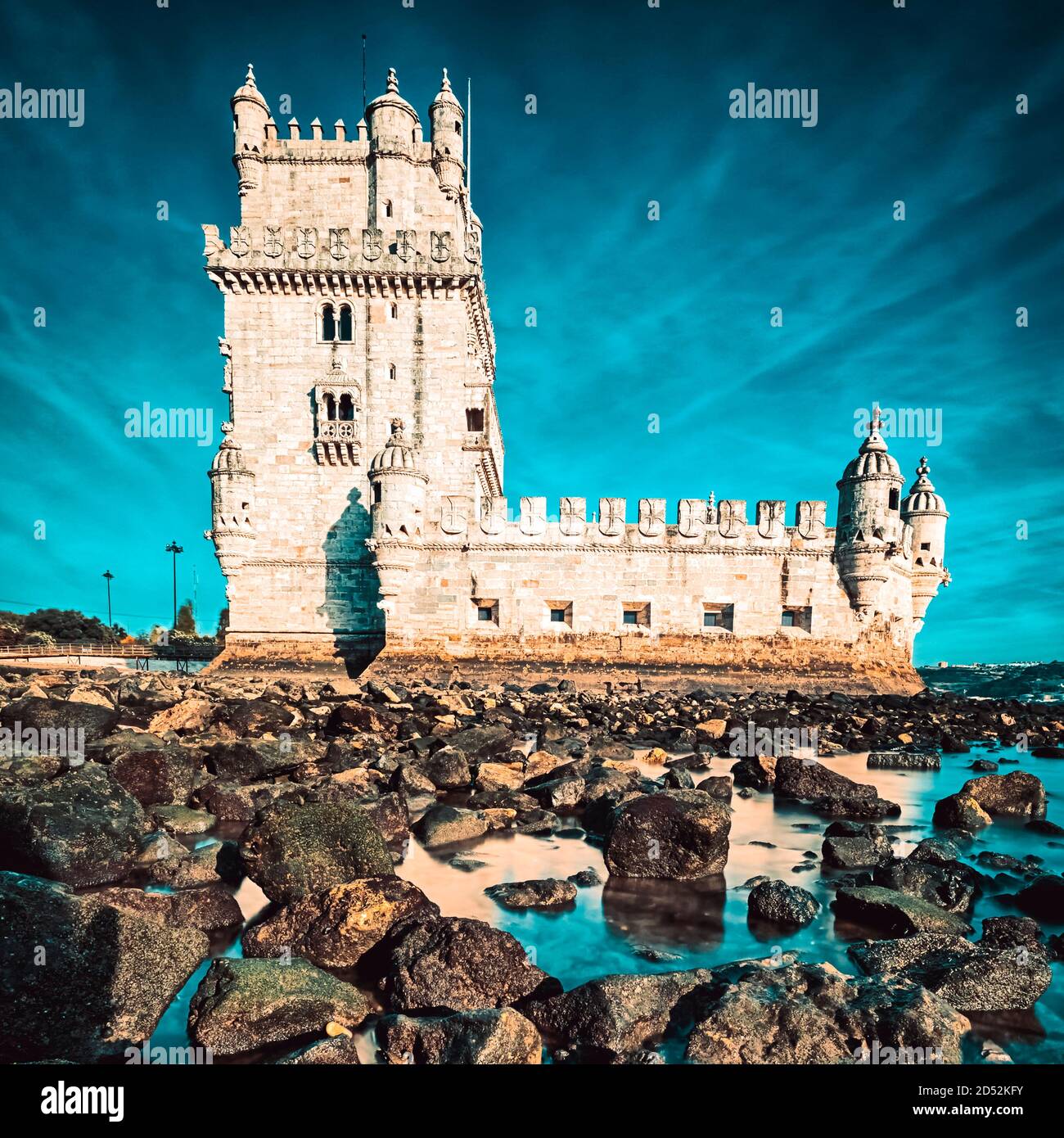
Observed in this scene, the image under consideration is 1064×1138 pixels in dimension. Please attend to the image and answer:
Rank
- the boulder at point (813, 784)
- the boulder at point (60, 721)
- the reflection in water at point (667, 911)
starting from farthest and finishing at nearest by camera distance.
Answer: the boulder at point (60, 721)
the boulder at point (813, 784)
the reflection in water at point (667, 911)

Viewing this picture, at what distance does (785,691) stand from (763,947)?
1714 centimetres

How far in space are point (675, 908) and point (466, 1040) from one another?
3166 mm

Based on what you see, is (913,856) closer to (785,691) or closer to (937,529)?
(785,691)

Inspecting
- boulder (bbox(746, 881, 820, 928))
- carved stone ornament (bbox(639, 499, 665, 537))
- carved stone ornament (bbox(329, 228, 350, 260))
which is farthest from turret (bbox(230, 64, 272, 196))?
boulder (bbox(746, 881, 820, 928))

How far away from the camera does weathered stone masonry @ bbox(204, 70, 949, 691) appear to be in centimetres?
2183

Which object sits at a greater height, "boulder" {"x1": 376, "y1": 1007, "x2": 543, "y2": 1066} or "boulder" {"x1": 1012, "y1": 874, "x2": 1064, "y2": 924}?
"boulder" {"x1": 376, "y1": 1007, "x2": 543, "y2": 1066}

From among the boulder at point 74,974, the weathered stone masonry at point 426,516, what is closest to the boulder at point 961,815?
the boulder at point 74,974

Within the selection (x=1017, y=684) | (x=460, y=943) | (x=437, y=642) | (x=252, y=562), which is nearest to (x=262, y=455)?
(x=252, y=562)

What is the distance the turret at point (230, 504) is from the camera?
23.3 metres

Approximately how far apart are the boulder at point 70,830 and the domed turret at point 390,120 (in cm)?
2607

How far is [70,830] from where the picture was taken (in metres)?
6.20

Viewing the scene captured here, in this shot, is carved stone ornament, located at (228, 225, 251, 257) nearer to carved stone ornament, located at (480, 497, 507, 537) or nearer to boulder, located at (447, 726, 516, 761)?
carved stone ornament, located at (480, 497, 507, 537)

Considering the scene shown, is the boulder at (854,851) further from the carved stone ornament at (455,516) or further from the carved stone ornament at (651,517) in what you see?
the carved stone ornament at (455,516)

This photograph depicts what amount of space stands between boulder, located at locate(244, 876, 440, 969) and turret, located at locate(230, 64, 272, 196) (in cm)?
2800
